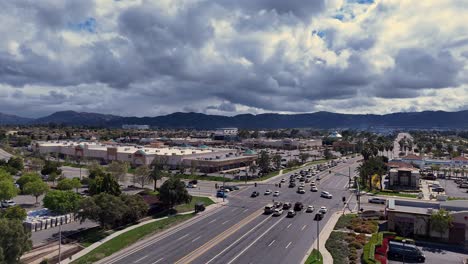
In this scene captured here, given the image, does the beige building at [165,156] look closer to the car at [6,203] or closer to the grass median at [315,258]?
the car at [6,203]

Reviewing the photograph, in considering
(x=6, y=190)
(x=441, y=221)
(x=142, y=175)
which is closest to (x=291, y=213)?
(x=441, y=221)

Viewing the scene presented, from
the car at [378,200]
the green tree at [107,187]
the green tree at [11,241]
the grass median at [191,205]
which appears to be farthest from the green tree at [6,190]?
the car at [378,200]

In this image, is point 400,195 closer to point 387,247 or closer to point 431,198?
point 431,198

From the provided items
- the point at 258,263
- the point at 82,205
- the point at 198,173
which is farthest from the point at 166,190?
the point at 198,173

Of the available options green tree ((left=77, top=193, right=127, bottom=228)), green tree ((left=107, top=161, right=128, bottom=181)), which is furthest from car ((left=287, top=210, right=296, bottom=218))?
green tree ((left=107, top=161, right=128, bottom=181))

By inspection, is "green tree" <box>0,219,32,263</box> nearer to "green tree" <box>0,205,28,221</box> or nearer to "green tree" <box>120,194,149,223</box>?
"green tree" <box>0,205,28,221</box>
